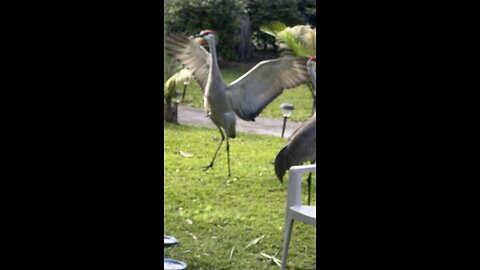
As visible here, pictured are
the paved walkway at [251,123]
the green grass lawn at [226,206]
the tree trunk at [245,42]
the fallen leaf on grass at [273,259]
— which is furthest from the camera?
the tree trunk at [245,42]

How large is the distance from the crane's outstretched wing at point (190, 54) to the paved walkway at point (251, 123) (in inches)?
78.0

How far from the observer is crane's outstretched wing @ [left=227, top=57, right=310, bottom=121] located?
563 cm

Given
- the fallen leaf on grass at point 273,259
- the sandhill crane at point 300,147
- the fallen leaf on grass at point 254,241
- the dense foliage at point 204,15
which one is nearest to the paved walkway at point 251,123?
the dense foliage at point 204,15

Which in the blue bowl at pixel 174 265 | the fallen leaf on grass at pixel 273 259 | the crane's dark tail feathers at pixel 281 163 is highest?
the crane's dark tail feathers at pixel 281 163

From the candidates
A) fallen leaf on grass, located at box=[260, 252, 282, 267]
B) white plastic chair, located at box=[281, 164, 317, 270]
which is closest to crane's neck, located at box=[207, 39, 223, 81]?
fallen leaf on grass, located at box=[260, 252, 282, 267]

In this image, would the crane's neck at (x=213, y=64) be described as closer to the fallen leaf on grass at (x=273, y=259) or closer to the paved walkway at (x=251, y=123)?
the fallen leaf on grass at (x=273, y=259)

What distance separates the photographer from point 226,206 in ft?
17.4

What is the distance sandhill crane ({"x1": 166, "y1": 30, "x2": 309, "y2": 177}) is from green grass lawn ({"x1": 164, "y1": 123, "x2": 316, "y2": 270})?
1.63 ft

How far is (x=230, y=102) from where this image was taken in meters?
5.96

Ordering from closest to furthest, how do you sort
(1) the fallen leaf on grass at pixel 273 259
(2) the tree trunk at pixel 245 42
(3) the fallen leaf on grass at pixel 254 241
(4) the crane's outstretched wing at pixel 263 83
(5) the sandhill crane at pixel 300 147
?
(1) the fallen leaf on grass at pixel 273 259, (3) the fallen leaf on grass at pixel 254 241, (5) the sandhill crane at pixel 300 147, (4) the crane's outstretched wing at pixel 263 83, (2) the tree trunk at pixel 245 42

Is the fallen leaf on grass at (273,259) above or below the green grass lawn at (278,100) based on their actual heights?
below

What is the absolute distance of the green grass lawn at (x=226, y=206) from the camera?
13.3 ft
